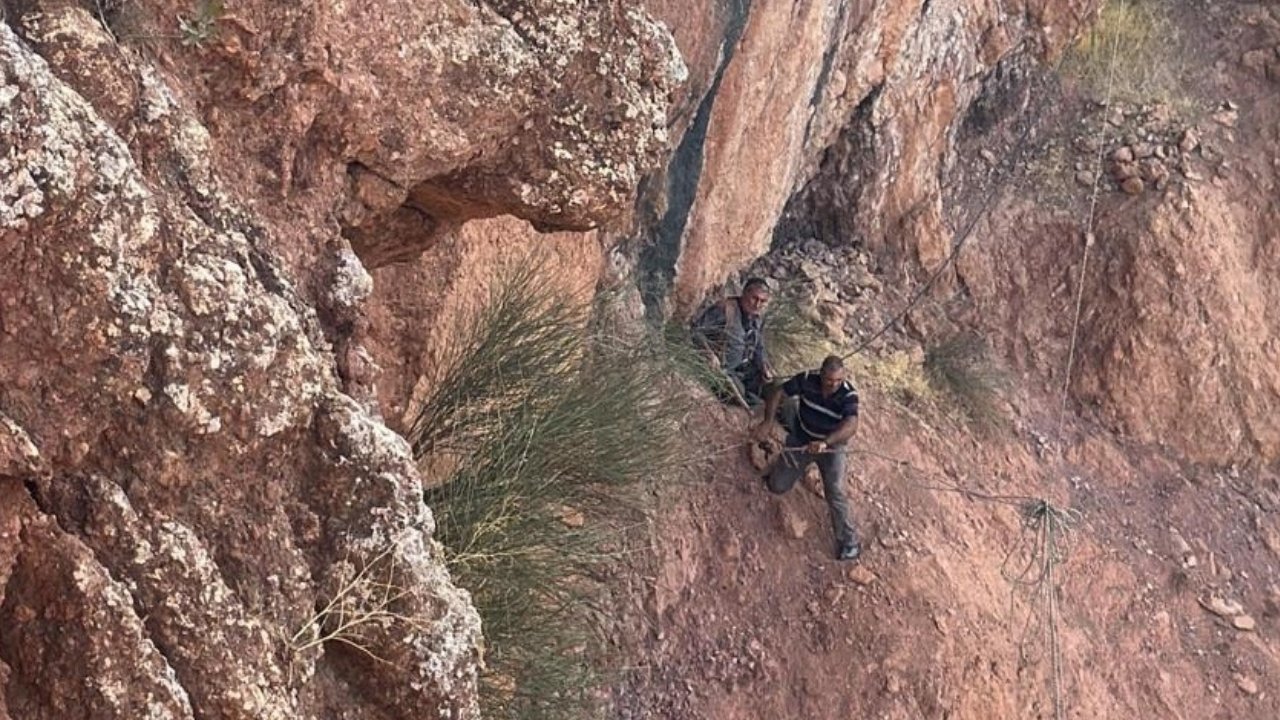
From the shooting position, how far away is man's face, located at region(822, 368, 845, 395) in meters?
6.74

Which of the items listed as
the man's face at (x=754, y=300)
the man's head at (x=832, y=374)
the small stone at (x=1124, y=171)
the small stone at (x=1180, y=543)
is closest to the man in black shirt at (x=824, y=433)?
the man's head at (x=832, y=374)

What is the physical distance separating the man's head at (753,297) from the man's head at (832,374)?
638 mm

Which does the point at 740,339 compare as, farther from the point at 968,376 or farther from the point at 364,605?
the point at 364,605

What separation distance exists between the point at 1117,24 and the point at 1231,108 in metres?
1.00

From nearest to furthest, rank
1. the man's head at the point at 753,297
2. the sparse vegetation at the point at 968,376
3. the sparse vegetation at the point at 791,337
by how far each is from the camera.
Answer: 1. the man's head at the point at 753,297
2. the sparse vegetation at the point at 791,337
3. the sparse vegetation at the point at 968,376

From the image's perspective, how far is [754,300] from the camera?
23.9ft

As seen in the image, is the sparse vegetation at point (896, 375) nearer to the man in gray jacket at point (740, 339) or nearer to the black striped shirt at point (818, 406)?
the man in gray jacket at point (740, 339)

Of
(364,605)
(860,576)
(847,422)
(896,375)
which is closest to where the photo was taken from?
(364,605)

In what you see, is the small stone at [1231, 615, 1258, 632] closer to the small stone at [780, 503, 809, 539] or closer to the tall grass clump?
the small stone at [780, 503, 809, 539]

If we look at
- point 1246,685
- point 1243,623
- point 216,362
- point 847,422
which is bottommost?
point 1246,685

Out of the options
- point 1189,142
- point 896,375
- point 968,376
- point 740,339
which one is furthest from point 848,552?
point 1189,142

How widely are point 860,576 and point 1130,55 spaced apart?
16.4ft

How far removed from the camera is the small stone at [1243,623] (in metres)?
8.60

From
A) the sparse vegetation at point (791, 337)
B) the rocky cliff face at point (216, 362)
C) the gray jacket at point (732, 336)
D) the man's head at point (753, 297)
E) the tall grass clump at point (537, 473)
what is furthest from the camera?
the sparse vegetation at point (791, 337)
